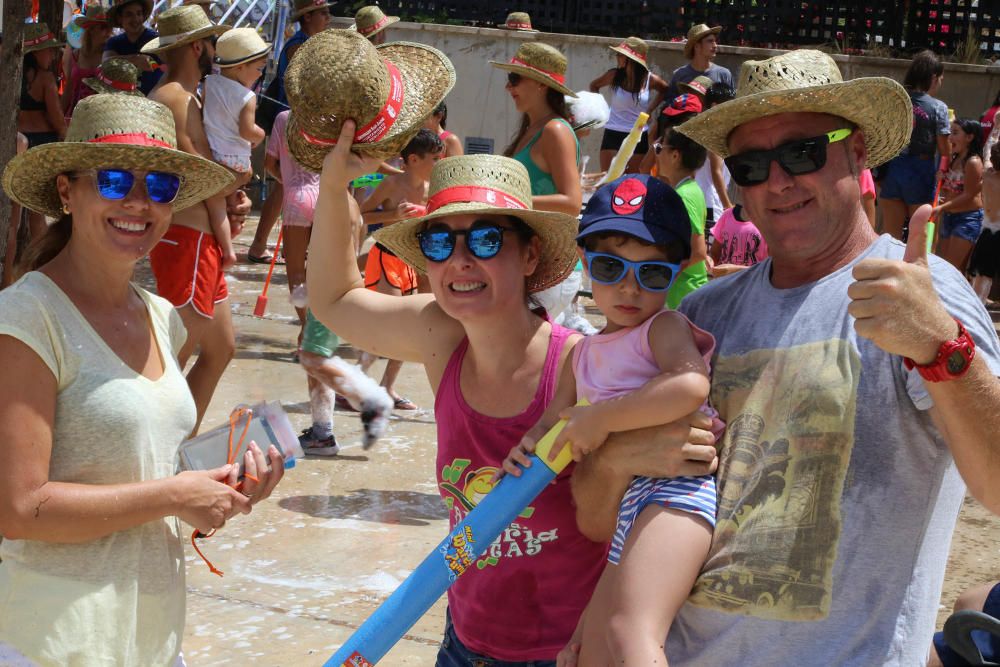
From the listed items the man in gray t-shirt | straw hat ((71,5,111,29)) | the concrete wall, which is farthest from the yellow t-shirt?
the concrete wall

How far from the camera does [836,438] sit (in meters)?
2.15

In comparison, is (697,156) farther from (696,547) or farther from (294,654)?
(696,547)

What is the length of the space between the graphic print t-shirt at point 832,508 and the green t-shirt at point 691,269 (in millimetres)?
3424

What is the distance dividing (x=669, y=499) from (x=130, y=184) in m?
1.50

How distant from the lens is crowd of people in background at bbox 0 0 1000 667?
7.02 feet

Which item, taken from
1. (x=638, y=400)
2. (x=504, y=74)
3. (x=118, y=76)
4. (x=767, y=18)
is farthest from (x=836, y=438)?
(x=767, y=18)

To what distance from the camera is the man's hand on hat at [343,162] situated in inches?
117

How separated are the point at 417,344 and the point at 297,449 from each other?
1.40 feet

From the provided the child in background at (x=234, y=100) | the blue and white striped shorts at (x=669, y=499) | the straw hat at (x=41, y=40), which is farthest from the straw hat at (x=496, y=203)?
the straw hat at (x=41, y=40)

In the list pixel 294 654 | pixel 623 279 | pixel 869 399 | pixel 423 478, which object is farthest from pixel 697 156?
pixel 869 399

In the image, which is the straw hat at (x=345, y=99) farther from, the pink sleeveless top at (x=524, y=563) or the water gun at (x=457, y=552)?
the water gun at (x=457, y=552)

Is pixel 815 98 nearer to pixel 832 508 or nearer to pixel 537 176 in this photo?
pixel 832 508

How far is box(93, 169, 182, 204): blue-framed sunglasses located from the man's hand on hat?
0.38 meters

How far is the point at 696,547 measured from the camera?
2242 millimetres
